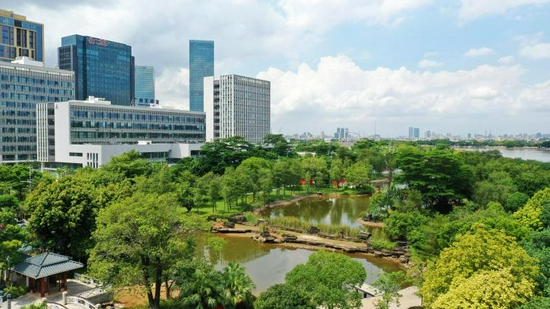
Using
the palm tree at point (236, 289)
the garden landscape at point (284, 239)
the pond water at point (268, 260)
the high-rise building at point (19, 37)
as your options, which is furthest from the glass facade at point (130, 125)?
the palm tree at point (236, 289)

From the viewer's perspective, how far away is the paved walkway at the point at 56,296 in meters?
16.5

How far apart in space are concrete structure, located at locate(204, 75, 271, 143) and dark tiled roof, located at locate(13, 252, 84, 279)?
63.3 meters

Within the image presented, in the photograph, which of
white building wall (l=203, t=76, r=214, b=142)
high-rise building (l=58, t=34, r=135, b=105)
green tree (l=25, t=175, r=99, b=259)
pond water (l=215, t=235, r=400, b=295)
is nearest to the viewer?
green tree (l=25, t=175, r=99, b=259)

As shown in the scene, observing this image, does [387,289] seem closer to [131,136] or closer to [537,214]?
[537,214]

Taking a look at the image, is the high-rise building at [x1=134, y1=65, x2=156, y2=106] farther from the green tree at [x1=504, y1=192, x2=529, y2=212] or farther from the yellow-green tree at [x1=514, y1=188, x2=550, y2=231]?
the yellow-green tree at [x1=514, y1=188, x2=550, y2=231]

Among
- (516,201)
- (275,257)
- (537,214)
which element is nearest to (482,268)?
(537,214)

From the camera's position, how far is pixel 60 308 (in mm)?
16188

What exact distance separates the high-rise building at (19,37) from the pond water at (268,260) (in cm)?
6968

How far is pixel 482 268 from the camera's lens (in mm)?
13195

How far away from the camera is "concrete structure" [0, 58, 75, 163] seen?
196 feet

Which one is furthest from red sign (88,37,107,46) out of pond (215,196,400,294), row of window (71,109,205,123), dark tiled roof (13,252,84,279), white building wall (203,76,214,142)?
dark tiled roof (13,252,84,279)

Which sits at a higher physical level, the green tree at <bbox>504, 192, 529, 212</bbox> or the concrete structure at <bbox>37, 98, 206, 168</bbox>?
the concrete structure at <bbox>37, 98, 206, 168</bbox>

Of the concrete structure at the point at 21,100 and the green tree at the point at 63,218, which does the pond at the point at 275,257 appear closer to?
the green tree at the point at 63,218

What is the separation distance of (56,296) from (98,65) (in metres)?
94.7
